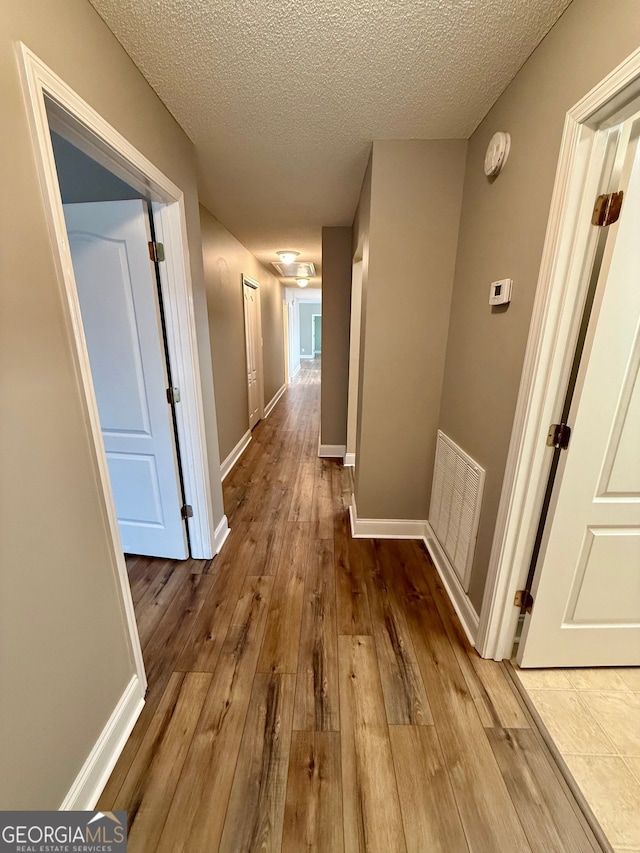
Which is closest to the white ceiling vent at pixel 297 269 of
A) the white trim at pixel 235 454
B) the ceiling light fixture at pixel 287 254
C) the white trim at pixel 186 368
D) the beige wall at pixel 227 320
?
the beige wall at pixel 227 320

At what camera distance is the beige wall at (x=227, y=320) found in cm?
296

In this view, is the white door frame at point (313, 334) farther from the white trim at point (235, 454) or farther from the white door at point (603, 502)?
the white door at point (603, 502)

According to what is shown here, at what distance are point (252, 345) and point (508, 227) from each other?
3761 millimetres

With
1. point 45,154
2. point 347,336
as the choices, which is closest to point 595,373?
point 45,154

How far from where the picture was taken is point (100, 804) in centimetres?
104

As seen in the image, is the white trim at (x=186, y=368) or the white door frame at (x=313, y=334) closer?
the white trim at (x=186, y=368)

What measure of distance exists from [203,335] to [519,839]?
2.46 meters

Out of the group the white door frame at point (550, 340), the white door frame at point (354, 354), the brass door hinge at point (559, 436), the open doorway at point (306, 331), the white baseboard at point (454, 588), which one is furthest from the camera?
the open doorway at point (306, 331)

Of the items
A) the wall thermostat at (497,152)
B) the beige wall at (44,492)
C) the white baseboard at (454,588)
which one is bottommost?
the white baseboard at (454,588)

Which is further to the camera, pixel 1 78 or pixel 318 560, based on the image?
pixel 318 560

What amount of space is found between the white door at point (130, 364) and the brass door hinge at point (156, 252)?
31 millimetres

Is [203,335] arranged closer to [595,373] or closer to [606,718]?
[595,373]

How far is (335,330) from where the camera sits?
3559 millimetres

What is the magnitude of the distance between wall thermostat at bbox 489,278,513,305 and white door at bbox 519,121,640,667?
1.11 ft
